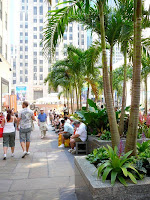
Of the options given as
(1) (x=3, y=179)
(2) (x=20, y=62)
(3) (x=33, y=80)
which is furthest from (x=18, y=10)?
(1) (x=3, y=179)

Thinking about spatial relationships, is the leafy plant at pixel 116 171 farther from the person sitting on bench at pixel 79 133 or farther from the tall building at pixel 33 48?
the tall building at pixel 33 48

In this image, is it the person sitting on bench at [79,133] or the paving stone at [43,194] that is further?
the person sitting on bench at [79,133]

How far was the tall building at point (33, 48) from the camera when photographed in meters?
97.4

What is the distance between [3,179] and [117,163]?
310 centimetres

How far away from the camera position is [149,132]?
7895 mm

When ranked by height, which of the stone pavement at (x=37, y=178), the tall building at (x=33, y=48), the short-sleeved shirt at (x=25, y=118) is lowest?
the stone pavement at (x=37, y=178)

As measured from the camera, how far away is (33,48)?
99125 millimetres

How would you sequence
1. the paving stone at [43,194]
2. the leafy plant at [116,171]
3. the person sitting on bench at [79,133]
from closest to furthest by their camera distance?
the leafy plant at [116,171] < the paving stone at [43,194] < the person sitting on bench at [79,133]

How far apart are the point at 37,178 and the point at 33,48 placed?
321 feet

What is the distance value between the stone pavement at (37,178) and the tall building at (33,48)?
293 feet

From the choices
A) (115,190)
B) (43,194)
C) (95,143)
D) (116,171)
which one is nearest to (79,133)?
(95,143)

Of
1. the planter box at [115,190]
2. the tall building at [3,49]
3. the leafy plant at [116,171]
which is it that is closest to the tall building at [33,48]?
the tall building at [3,49]

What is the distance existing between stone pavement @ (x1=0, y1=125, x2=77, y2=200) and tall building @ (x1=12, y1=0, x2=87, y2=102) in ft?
293

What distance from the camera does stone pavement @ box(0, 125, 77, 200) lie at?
445 centimetres
